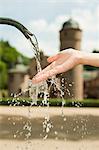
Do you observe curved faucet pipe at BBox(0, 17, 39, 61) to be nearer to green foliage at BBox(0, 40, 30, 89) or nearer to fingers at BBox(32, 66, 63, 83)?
fingers at BBox(32, 66, 63, 83)

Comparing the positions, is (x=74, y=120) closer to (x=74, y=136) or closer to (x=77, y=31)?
(x=74, y=136)

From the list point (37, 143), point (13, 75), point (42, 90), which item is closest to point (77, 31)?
point (13, 75)

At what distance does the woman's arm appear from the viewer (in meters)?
2.18

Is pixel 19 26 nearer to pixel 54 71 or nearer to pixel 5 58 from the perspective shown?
pixel 54 71

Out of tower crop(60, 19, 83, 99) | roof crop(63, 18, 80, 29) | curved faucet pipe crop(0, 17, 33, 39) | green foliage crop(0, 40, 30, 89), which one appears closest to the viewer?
curved faucet pipe crop(0, 17, 33, 39)

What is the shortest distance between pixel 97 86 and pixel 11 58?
64.0 feet

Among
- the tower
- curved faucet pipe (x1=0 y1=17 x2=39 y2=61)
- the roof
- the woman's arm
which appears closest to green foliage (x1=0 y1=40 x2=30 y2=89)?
the roof

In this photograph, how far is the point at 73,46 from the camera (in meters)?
36.6

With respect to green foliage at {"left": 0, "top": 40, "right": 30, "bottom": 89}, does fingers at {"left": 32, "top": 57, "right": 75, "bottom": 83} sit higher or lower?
lower

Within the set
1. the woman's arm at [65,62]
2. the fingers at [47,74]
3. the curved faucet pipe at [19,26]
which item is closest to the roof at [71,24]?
the curved faucet pipe at [19,26]

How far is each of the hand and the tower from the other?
31.9m

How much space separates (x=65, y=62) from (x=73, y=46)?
34553 millimetres

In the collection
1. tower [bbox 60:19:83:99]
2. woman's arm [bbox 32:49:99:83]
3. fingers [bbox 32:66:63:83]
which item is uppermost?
tower [bbox 60:19:83:99]

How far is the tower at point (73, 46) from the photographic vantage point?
35.4 m
